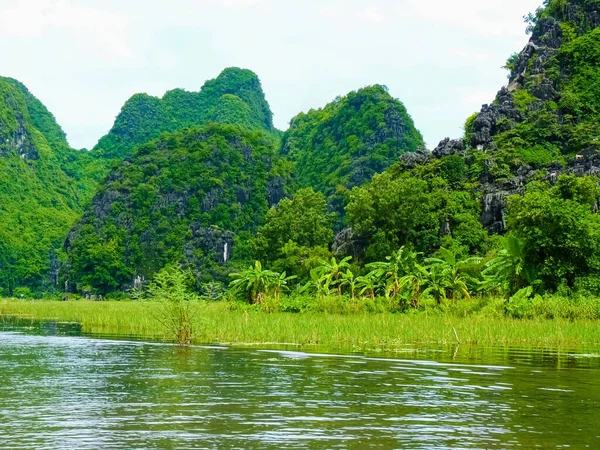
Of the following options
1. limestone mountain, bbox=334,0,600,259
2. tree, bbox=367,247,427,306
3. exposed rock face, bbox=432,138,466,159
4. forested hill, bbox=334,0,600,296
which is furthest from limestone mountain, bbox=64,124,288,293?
tree, bbox=367,247,427,306

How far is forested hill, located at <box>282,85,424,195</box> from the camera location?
13050 cm

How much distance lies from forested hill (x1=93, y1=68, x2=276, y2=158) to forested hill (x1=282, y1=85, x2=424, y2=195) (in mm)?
35674

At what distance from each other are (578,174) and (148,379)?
54670 mm

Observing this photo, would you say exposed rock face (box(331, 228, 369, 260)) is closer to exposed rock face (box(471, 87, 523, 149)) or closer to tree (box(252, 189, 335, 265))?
tree (box(252, 189, 335, 265))

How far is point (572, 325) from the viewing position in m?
30.4

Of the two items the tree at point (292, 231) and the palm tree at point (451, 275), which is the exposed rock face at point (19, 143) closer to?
the tree at point (292, 231)

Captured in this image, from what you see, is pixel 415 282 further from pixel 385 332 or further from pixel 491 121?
pixel 491 121

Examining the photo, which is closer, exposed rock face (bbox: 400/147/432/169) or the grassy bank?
the grassy bank

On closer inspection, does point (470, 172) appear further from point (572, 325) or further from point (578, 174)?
point (572, 325)

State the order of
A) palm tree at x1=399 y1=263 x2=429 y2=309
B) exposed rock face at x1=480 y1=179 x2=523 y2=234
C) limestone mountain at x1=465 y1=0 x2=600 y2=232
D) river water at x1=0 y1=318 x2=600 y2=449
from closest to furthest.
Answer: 1. river water at x1=0 y1=318 x2=600 y2=449
2. palm tree at x1=399 y1=263 x2=429 y2=309
3. exposed rock face at x1=480 y1=179 x2=523 y2=234
4. limestone mountain at x1=465 y1=0 x2=600 y2=232

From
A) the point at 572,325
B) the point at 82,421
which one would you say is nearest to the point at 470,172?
the point at 572,325

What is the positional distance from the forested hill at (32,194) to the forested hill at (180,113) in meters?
9.52

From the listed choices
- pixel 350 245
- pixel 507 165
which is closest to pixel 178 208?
pixel 350 245

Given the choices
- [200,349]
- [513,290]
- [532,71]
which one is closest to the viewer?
[200,349]
